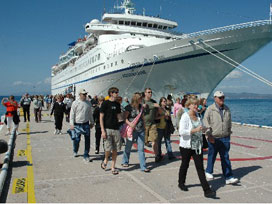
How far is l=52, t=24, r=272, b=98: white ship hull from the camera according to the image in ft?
56.5

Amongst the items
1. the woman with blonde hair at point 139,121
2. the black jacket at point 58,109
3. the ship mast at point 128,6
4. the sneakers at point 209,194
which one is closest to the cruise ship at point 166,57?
the ship mast at point 128,6

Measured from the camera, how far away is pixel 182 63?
18.2 m

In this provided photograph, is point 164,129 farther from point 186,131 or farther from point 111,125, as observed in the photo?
point 186,131

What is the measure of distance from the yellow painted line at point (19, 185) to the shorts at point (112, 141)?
166 cm

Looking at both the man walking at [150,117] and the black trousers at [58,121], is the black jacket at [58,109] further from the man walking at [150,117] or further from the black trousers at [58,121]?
the man walking at [150,117]

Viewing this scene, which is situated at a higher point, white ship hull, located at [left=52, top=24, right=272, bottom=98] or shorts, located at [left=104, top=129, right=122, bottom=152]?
white ship hull, located at [left=52, top=24, right=272, bottom=98]

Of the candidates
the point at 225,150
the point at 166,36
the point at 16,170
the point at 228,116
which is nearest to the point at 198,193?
the point at 225,150

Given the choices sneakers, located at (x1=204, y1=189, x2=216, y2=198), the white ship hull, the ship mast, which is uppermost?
the ship mast

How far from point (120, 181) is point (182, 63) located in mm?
14452

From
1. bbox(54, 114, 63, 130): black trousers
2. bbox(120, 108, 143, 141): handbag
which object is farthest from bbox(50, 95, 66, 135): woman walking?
bbox(120, 108, 143, 141): handbag

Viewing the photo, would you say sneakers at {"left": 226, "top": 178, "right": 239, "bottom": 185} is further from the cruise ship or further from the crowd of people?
the cruise ship

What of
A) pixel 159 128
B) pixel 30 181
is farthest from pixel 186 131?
pixel 30 181

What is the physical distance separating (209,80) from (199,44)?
10.0 feet

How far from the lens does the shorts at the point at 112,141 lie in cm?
533
